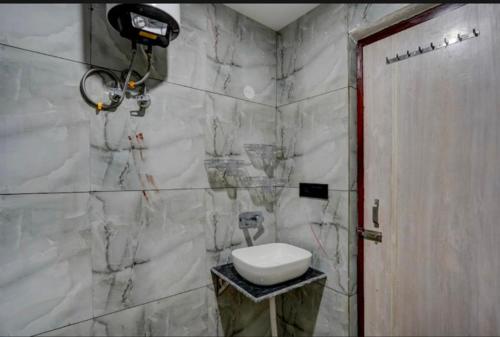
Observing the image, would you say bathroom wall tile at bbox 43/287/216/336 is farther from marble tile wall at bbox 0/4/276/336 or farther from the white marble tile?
the white marble tile

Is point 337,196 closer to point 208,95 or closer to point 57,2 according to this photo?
point 208,95

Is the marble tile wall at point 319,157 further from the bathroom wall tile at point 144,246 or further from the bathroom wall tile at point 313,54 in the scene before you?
the bathroom wall tile at point 144,246

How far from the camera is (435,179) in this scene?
114 centimetres

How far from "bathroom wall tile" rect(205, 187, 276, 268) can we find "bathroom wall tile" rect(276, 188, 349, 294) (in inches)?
8.0

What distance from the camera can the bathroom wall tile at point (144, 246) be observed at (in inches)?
44.5

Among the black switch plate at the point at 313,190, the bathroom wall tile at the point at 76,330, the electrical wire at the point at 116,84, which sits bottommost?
the bathroom wall tile at the point at 76,330

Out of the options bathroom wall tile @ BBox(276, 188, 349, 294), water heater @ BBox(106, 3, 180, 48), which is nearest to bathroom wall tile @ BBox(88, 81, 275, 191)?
water heater @ BBox(106, 3, 180, 48)

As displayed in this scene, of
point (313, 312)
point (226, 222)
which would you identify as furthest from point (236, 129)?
point (313, 312)

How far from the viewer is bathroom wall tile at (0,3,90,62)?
0.96 metres

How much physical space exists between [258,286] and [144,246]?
62cm

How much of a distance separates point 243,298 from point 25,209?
127 cm

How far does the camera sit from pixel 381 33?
1.33 m

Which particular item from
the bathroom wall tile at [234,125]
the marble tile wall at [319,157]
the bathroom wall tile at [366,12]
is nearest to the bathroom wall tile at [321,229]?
the marble tile wall at [319,157]

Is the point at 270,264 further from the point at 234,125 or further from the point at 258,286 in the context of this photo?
the point at 234,125
